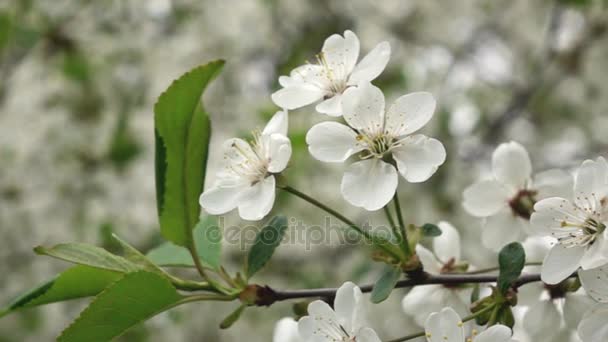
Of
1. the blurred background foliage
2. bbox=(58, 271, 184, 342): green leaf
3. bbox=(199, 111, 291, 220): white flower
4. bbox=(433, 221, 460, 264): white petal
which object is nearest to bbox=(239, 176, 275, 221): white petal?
bbox=(199, 111, 291, 220): white flower

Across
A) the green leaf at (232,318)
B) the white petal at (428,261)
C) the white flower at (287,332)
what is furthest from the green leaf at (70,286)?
the white petal at (428,261)

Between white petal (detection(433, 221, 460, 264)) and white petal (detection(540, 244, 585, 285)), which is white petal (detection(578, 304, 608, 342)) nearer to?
white petal (detection(540, 244, 585, 285))

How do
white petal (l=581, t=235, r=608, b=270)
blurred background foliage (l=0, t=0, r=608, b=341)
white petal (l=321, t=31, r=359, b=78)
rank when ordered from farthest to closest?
blurred background foliage (l=0, t=0, r=608, b=341) → white petal (l=321, t=31, r=359, b=78) → white petal (l=581, t=235, r=608, b=270)

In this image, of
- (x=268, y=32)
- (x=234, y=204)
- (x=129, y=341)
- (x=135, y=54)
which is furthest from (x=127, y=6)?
(x=234, y=204)

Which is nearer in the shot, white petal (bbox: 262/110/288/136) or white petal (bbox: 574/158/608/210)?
white petal (bbox: 574/158/608/210)

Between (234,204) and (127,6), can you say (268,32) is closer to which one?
(127,6)

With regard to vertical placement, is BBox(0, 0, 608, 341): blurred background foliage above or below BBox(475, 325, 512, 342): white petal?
below
